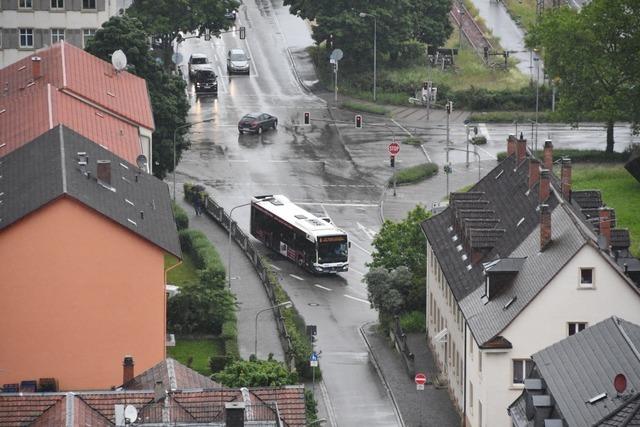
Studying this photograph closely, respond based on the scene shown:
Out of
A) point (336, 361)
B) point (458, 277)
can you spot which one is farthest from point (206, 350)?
point (458, 277)

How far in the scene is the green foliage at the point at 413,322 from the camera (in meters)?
130

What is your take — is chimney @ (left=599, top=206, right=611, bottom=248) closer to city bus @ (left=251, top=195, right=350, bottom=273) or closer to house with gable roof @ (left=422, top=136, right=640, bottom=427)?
house with gable roof @ (left=422, top=136, right=640, bottom=427)

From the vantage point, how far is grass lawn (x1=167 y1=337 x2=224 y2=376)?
120938 mm

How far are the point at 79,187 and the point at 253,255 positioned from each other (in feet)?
108

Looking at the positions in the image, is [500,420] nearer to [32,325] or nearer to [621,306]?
[621,306]

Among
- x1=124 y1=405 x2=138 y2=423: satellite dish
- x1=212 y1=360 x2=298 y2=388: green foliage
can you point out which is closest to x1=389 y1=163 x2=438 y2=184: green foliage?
x1=212 y1=360 x2=298 y2=388: green foliage

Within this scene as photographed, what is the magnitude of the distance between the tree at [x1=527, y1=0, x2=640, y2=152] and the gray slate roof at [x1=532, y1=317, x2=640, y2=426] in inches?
2825

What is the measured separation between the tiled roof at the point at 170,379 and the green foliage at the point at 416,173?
68882mm

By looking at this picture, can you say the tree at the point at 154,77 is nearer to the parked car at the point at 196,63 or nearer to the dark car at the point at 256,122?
the dark car at the point at 256,122

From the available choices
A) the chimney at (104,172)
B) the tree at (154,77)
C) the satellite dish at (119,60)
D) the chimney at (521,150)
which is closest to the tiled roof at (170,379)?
the chimney at (104,172)

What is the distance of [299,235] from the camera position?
5566 inches

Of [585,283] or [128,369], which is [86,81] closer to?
[128,369]

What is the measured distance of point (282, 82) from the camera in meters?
195

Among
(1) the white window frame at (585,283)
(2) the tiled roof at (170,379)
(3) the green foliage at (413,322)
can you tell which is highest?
(1) the white window frame at (585,283)
